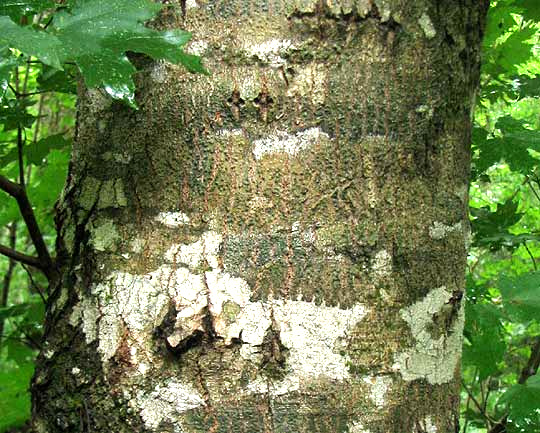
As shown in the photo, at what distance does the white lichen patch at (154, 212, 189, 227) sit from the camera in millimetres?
812

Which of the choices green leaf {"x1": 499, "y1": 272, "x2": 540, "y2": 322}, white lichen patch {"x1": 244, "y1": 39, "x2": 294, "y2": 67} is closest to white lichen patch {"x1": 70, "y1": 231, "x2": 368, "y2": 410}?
white lichen patch {"x1": 244, "y1": 39, "x2": 294, "y2": 67}

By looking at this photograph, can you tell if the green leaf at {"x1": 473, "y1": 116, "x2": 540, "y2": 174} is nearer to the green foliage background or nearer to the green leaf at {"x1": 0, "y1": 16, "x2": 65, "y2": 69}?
the green foliage background

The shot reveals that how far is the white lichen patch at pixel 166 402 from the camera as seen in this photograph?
77 centimetres

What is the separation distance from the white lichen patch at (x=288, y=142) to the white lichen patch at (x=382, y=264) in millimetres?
156

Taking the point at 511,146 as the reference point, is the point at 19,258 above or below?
below

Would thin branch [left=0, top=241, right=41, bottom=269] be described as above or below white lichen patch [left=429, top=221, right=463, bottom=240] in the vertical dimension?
below

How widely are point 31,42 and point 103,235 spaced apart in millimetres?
273

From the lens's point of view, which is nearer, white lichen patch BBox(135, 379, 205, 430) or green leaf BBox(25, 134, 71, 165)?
white lichen patch BBox(135, 379, 205, 430)

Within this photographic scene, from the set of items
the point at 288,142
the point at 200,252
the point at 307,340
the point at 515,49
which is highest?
the point at 515,49

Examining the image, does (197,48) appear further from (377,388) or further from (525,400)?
(525,400)

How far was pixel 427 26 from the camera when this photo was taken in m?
0.86

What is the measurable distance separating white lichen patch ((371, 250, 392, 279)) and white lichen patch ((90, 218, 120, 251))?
0.33 m

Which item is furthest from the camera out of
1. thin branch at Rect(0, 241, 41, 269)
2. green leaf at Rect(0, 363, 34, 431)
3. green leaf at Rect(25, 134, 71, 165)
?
green leaf at Rect(25, 134, 71, 165)

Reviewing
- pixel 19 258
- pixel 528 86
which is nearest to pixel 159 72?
pixel 19 258
